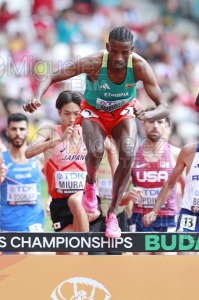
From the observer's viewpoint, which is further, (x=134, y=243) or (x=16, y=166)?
(x=16, y=166)

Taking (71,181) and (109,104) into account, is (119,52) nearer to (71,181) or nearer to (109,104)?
(109,104)

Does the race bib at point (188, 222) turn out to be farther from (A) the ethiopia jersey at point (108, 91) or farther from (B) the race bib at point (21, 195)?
(B) the race bib at point (21, 195)

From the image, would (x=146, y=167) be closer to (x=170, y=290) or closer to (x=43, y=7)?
(x=170, y=290)

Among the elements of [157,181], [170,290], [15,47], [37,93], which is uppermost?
[15,47]

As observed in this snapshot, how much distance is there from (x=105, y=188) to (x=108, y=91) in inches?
126

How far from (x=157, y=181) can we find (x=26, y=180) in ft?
5.71

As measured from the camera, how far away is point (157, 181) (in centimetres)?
1246

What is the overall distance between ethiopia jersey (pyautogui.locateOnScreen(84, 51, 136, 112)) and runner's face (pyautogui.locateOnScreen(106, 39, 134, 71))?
0.38 ft

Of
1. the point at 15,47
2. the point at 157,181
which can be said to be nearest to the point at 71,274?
the point at 157,181

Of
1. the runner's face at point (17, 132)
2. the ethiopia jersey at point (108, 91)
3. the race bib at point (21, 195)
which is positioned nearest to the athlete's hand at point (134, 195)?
the race bib at point (21, 195)

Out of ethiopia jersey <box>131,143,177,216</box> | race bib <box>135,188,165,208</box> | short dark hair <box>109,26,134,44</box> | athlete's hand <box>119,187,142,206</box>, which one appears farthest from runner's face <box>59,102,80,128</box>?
short dark hair <box>109,26,134,44</box>

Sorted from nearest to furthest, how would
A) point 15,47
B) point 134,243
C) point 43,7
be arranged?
point 134,243, point 15,47, point 43,7

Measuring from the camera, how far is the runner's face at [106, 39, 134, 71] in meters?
9.66

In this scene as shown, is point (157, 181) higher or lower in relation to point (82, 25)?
lower
